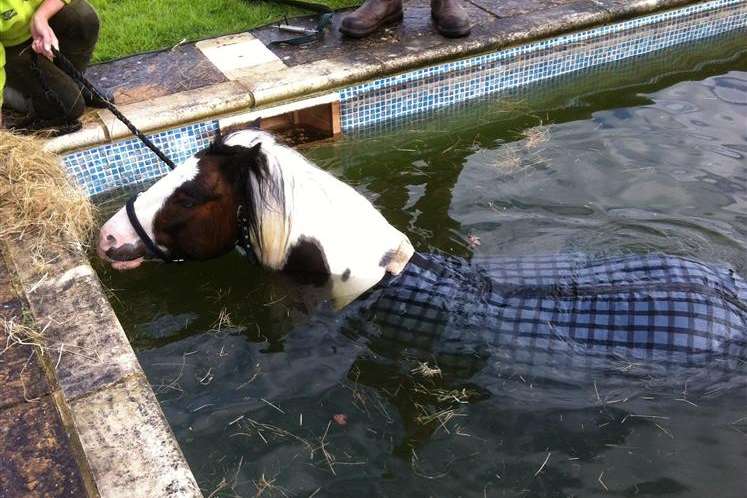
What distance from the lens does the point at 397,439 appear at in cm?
314

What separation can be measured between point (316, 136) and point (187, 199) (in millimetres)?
2493

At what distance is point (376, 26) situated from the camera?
601cm

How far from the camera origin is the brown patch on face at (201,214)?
3.11m

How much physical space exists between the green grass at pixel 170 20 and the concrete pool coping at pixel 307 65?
226 mm

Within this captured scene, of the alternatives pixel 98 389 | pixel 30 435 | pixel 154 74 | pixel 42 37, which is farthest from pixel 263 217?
pixel 154 74

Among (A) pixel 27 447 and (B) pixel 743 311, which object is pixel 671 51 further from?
(A) pixel 27 447

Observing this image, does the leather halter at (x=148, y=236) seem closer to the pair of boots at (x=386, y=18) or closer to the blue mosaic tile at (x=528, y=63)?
the blue mosaic tile at (x=528, y=63)

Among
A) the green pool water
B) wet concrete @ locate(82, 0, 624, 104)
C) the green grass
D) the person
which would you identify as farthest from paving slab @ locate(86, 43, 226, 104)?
the green pool water

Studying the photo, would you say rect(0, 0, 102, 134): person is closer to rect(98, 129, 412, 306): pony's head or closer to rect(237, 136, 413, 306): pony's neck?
rect(98, 129, 412, 306): pony's head

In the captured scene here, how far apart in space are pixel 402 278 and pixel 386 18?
137 inches

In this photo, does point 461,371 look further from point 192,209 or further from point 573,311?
point 192,209

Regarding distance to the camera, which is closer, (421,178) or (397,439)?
(397,439)

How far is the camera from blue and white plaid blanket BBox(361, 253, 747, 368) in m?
3.02

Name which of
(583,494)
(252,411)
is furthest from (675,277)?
(252,411)
